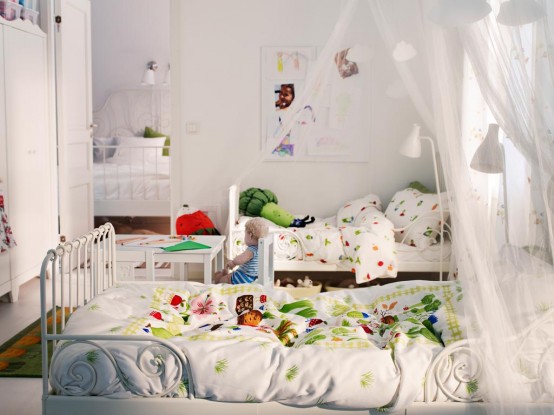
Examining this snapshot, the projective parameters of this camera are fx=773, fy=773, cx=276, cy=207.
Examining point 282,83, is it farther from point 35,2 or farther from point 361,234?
point 35,2

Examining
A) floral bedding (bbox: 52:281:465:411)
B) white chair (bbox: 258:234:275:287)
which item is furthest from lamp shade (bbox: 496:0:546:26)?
white chair (bbox: 258:234:275:287)

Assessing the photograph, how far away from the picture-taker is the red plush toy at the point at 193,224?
5.37 meters

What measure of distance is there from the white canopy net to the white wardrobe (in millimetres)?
3147

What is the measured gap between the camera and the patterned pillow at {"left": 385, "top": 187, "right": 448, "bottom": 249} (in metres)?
4.93

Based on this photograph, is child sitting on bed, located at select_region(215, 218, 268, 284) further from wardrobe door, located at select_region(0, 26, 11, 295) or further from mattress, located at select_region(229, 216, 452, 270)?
wardrobe door, located at select_region(0, 26, 11, 295)

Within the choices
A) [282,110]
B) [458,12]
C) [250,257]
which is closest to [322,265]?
[250,257]

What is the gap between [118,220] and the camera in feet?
26.9

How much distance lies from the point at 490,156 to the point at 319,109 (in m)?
3.11

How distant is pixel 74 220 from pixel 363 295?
328 centimetres

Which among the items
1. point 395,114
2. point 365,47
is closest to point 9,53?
point 365,47

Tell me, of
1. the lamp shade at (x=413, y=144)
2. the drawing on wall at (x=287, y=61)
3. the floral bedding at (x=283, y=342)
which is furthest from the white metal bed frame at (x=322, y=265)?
the floral bedding at (x=283, y=342)

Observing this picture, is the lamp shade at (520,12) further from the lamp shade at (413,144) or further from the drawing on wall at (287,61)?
the drawing on wall at (287,61)

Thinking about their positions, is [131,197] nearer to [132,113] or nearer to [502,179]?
[132,113]

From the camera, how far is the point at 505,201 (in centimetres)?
A: 250
